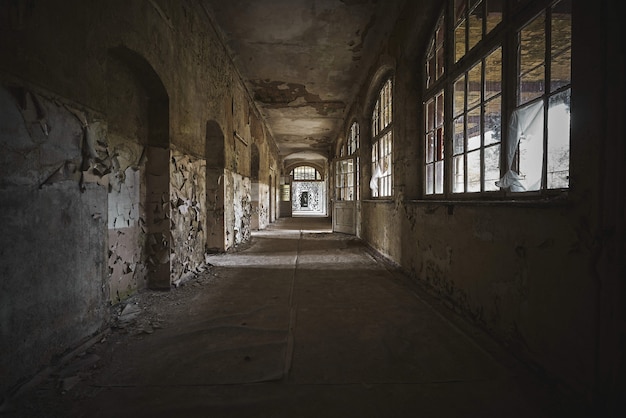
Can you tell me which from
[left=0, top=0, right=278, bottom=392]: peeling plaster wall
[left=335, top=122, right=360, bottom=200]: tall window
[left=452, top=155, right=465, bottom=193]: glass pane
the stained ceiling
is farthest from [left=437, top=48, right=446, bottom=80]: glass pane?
[left=335, top=122, right=360, bottom=200]: tall window

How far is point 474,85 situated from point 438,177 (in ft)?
3.67

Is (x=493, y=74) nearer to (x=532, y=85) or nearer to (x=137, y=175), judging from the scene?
(x=532, y=85)

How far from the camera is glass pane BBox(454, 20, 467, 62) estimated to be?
3.38 meters

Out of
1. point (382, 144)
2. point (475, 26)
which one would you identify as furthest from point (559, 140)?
point (382, 144)

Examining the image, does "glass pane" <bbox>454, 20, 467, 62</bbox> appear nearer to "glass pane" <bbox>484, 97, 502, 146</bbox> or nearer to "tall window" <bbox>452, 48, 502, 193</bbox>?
"tall window" <bbox>452, 48, 502, 193</bbox>

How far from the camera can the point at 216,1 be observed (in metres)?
4.49

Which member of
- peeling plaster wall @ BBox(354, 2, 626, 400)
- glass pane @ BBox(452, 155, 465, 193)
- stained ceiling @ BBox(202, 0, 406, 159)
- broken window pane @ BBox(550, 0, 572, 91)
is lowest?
peeling plaster wall @ BBox(354, 2, 626, 400)

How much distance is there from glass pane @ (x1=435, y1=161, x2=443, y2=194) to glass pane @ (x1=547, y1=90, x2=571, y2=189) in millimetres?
1705

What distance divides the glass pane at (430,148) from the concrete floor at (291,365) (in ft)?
5.69

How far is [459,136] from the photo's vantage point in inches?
135

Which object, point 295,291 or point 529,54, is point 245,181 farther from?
point 529,54

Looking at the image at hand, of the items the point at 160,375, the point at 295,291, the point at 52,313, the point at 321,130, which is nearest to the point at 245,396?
the point at 160,375

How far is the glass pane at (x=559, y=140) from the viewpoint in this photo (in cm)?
200

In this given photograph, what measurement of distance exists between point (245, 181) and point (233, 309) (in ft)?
16.8
